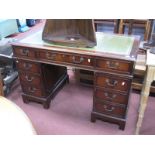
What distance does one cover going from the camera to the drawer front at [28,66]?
1.73m

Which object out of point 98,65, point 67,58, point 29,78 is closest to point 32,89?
point 29,78

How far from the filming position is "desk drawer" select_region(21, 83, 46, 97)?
6.18ft

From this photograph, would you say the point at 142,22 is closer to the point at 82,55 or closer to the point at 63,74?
the point at 63,74

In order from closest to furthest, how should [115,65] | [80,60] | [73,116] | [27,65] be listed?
[115,65] < [80,60] < [27,65] < [73,116]

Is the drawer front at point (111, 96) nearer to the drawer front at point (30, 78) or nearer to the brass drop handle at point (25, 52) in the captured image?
the drawer front at point (30, 78)

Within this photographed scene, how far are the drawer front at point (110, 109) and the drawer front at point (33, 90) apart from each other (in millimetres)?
575

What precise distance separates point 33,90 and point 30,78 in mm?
146

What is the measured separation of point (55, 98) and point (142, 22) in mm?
1637

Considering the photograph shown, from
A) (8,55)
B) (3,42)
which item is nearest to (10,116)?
(8,55)

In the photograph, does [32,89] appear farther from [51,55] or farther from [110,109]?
[110,109]

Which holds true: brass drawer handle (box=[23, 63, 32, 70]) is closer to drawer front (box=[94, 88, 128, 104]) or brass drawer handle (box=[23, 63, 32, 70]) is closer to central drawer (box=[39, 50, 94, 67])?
central drawer (box=[39, 50, 94, 67])

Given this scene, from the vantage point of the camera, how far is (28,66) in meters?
1.76

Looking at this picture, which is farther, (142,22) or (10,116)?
(142,22)
